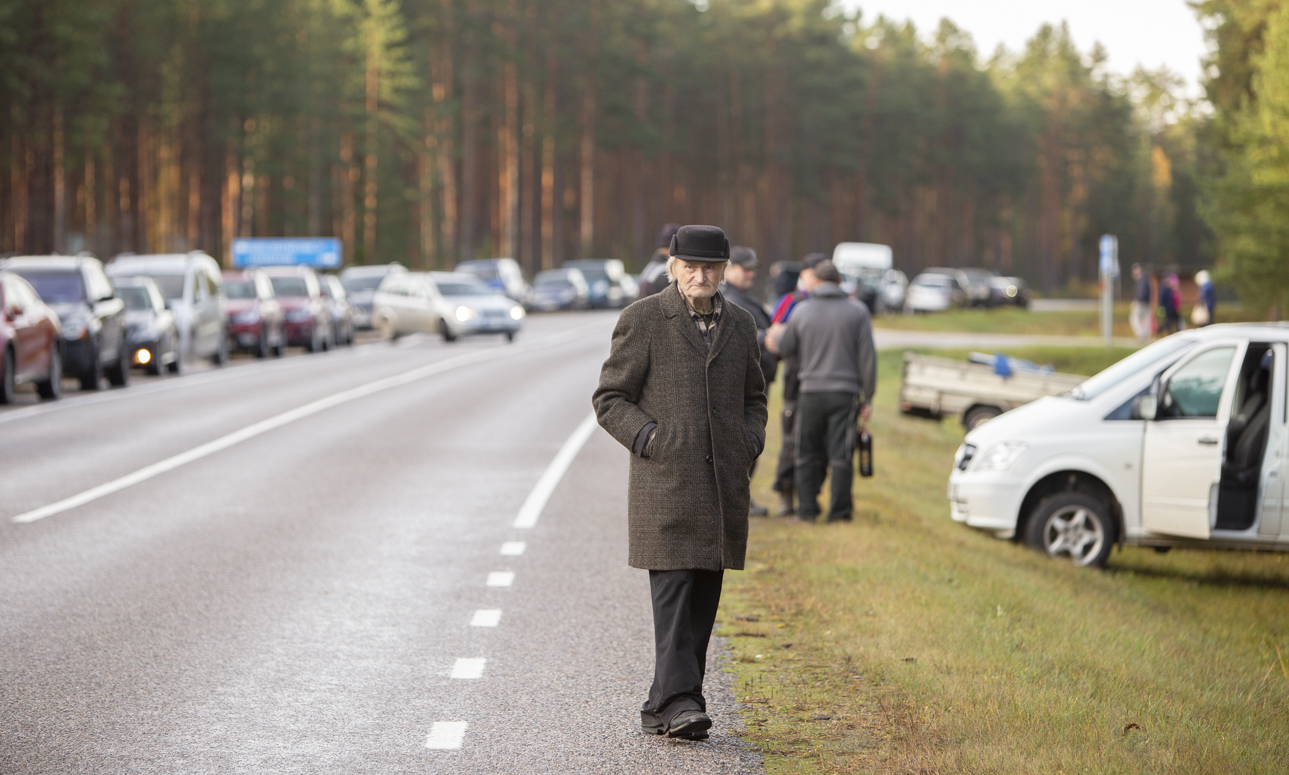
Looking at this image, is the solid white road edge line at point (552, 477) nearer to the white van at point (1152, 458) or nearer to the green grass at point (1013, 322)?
the white van at point (1152, 458)

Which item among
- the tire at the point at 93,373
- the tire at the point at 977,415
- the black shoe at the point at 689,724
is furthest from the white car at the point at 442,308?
the black shoe at the point at 689,724

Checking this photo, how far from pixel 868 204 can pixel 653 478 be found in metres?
110

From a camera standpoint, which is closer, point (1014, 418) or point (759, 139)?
point (1014, 418)

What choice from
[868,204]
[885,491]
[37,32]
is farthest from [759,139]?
[885,491]

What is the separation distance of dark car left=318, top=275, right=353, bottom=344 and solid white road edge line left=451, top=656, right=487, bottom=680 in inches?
1120

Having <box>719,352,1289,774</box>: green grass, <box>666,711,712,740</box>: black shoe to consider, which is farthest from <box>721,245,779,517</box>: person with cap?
<box>666,711,712,740</box>: black shoe

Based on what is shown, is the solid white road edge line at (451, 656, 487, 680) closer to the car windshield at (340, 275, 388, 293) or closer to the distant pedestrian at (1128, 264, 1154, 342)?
the distant pedestrian at (1128, 264, 1154, 342)

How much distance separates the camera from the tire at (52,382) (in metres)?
20.2

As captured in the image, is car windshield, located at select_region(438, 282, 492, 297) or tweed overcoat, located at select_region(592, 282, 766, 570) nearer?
tweed overcoat, located at select_region(592, 282, 766, 570)

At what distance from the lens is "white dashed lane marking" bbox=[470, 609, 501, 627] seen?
7.73 m

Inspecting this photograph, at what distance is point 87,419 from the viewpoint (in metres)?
18.1

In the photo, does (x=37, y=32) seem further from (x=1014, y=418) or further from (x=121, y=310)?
(x=1014, y=418)

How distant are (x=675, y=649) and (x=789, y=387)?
18.9 feet

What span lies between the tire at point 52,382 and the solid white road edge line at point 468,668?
15.1 metres
